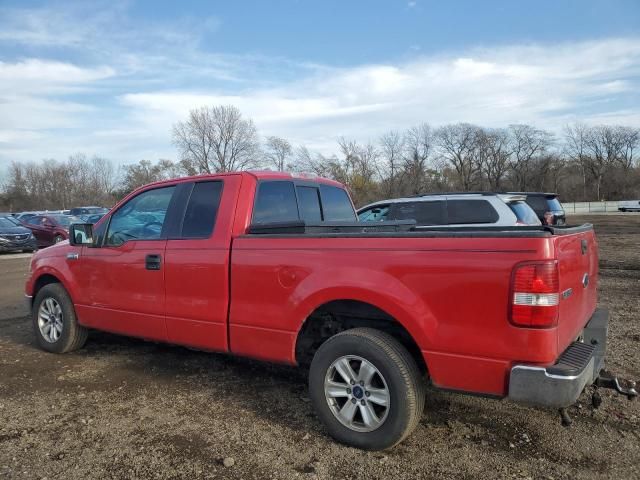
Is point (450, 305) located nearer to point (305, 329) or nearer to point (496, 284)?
point (496, 284)

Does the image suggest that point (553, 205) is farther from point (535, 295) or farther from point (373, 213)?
point (535, 295)

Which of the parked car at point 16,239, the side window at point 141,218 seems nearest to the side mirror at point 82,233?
the side window at point 141,218

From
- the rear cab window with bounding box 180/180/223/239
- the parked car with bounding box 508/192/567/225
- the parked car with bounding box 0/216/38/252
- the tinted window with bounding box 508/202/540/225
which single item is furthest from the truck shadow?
the parked car with bounding box 0/216/38/252

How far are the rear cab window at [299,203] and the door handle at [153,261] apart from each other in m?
0.96

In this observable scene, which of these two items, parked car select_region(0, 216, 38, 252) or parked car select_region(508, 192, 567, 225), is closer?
parked car select_region(508, 192, 567, 225)

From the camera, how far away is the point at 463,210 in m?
8.93

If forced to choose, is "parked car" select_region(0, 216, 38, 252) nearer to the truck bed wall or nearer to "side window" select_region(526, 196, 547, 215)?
"side window" select_region(526, 196, 547, 215)

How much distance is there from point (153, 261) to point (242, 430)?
1713 millimetres

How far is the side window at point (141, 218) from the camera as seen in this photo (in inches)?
186

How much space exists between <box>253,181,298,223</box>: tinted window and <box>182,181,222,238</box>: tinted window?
0.35m

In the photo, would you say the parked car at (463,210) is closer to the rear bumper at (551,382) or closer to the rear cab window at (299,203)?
the rear cab window at (299,203)

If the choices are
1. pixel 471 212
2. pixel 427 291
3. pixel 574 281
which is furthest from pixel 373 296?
pixel 471 212

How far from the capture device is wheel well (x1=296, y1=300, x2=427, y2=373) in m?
3.51

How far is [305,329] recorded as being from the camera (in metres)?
3.89
